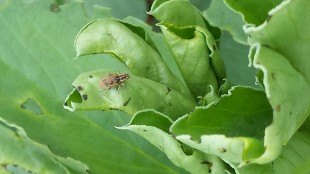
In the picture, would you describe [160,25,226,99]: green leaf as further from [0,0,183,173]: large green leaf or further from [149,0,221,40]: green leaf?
[0,0,183,173]: large green leaf

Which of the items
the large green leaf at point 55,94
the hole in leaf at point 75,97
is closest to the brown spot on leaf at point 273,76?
the hole in leaf at point 75,97

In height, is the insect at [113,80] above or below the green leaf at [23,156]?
above

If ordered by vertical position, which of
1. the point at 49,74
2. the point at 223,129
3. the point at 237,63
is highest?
A: the point at 223,129

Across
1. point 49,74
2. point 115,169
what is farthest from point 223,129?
point 49,74

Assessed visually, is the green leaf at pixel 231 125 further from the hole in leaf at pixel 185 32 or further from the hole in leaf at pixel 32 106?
the hole in leaf at pixel 32 106

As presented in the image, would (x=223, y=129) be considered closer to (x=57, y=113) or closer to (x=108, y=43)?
(x=108, y=43)

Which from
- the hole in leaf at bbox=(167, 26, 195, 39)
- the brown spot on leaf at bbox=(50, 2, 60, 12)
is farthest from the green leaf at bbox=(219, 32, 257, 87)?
the hole in leaf at bbox=(167, 26, 195, 39)

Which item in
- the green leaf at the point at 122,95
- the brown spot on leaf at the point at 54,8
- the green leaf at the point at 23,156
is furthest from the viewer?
the brown spot on leaf at the point at 54,8

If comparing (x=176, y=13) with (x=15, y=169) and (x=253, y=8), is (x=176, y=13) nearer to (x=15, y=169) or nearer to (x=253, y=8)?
(x=253, y=8)
